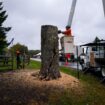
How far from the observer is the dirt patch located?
979cm

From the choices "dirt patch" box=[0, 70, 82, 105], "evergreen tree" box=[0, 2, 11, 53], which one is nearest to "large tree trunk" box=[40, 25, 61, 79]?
"dirt patch" box=[0, 70, 82, 105]

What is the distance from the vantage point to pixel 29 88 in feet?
35.2

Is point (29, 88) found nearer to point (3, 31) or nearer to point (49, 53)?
point (49, 53)

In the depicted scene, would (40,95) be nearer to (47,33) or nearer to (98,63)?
(47,33)

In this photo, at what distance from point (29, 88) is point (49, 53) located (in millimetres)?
1663

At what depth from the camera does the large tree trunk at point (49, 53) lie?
11648 millimetres

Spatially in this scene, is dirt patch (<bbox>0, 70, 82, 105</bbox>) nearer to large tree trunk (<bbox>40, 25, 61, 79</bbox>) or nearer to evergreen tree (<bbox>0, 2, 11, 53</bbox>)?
large tree trunk (<bbox>40, 25, 61, 79</bbox>)

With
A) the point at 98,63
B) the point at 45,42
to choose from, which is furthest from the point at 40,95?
the point at 98,63

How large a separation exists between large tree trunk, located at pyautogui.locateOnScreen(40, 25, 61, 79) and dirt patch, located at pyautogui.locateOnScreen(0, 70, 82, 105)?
1.02 ft

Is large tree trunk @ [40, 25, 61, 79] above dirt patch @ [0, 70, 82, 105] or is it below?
above

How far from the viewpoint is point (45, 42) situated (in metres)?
11.9

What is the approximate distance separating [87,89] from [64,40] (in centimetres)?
194

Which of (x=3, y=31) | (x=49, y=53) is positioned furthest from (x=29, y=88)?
(x=3, y=31)

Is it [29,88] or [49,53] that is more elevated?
[49,53]
